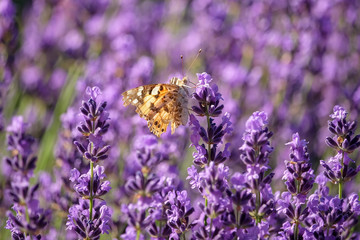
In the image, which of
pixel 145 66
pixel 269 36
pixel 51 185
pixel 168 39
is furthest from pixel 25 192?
pixel 168 39

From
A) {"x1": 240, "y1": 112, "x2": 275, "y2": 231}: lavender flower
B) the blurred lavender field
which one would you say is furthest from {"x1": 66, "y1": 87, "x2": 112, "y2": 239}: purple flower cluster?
{"x1": 240, "y1": 112, "x2": 275, "y2": 231}: lavender flower

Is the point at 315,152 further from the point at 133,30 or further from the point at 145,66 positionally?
the point at 133,30

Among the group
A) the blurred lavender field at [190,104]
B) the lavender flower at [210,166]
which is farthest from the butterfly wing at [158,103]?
the lavender flower at [210,166]

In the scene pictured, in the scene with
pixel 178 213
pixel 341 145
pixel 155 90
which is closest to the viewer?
pixel 178 213

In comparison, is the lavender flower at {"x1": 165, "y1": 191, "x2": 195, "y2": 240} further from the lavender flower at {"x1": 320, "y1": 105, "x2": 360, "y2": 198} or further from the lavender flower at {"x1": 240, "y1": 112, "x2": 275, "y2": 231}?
the lavender flower at {"x1": 320, "y1": 105, "x2": 360, "y2": 198}

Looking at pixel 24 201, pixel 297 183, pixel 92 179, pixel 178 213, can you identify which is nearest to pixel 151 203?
pixel 178 213

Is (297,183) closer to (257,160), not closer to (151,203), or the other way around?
(257,160)

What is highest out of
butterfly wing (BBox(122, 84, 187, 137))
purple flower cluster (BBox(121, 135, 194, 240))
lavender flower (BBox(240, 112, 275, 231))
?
butterfly wing (BBox(122, 84, 187, 137))
